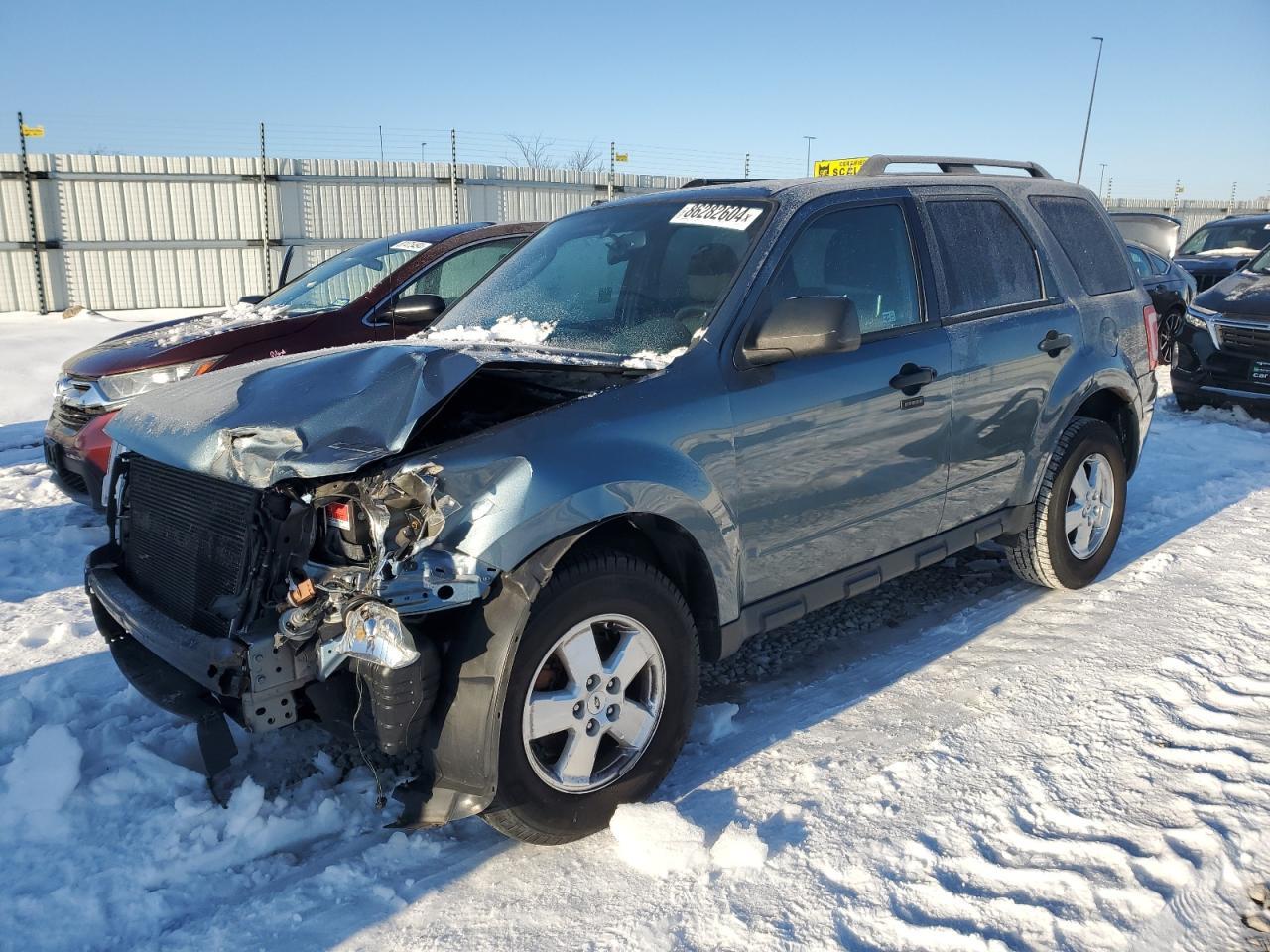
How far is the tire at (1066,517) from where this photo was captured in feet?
15.3

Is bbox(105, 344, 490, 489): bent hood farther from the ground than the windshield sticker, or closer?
closer

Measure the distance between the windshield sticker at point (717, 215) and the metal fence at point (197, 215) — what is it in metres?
12.4

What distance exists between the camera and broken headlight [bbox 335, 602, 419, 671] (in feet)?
8.25

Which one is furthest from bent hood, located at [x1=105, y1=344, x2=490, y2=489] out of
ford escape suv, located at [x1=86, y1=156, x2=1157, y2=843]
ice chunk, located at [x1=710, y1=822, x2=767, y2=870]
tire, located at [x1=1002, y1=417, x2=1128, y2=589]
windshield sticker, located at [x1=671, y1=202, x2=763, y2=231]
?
tire, located at [x1=1002, y1=417, x2=1128, y2=589]

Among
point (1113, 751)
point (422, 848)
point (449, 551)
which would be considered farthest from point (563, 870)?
point (1113, 751)

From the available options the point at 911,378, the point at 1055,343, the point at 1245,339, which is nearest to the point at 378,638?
the point at 911,378

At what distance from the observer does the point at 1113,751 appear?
3346mm

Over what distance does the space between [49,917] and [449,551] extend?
1442 millimetres

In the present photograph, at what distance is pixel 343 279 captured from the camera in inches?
272

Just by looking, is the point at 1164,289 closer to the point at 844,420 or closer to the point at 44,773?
the point at 844,420

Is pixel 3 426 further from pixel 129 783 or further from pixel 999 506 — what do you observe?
pixel 999 506

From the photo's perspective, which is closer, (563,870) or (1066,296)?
(563,870)

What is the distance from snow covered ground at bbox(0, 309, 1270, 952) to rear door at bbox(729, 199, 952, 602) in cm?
64

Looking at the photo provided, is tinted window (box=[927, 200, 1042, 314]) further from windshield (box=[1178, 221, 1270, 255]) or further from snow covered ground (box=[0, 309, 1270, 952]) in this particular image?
windshield (box=[1178, 221, 1270, 255])
